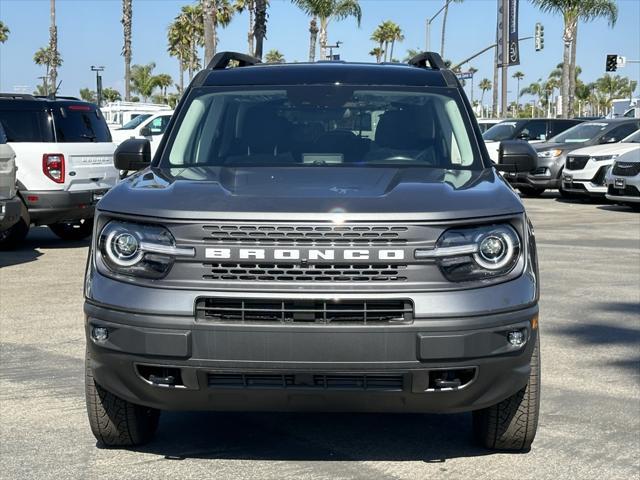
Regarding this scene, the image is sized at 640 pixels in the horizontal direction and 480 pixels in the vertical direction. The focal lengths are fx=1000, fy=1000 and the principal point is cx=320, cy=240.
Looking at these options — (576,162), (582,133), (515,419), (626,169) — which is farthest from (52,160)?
(582,133)

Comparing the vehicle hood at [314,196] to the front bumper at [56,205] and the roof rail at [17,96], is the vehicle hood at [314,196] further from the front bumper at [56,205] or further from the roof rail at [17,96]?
the roof rail at [17,96]

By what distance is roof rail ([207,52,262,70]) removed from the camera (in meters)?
5.83

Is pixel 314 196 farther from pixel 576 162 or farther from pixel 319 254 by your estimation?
pixel 576 162

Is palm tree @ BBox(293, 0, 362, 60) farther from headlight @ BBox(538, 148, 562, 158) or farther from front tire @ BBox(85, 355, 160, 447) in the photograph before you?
front tire @ BBox(85, 355, 160, 447)

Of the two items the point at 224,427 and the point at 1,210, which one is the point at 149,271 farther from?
the point at 1,210

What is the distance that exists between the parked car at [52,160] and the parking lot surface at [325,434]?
473 centimetres

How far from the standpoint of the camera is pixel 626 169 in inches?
714

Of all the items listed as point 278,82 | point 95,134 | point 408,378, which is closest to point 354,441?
point 408,378

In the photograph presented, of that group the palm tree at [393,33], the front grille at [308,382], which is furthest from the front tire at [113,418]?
the palm tree at [393,33]

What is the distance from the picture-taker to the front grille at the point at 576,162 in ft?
67.1

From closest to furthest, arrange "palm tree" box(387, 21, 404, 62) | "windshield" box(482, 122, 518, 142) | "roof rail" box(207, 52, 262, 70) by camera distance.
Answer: "roof rail" box(207, 52, 262, 70) < "windshield" box(482, 122, 518, 142) < "palm tree" box(387, 21, 404, 62)

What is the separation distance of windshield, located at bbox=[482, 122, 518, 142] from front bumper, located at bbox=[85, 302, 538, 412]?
20.8m

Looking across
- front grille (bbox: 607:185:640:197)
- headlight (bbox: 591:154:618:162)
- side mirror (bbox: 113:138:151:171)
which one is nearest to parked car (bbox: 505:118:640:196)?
headlight (bbox: 591:154:618:162)

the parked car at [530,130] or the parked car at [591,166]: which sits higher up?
the parked car at [530,130]
